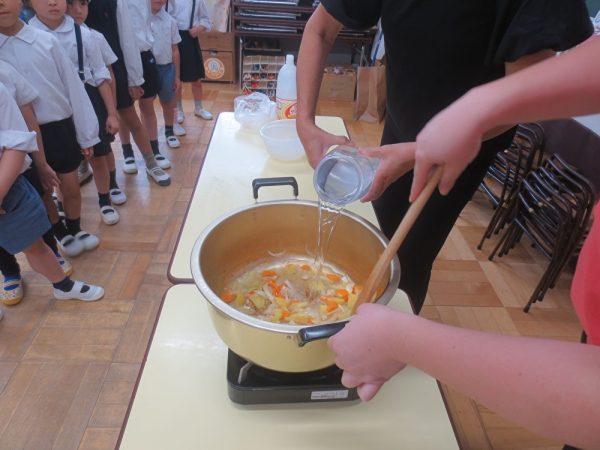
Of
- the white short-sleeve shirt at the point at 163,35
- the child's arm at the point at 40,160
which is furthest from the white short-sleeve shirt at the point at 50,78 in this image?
the white short-sleeve shirt at the point at 163,35

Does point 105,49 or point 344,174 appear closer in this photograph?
point 344,174

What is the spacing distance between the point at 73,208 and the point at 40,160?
41cm

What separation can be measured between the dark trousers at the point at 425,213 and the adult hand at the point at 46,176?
137 cm

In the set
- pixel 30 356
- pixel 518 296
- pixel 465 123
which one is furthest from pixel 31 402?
pixel 518 296

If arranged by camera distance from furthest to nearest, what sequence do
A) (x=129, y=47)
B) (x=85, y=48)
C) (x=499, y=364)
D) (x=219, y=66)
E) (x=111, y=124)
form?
(x=219, y=66) → (x=129, y=47) → (x=111, y=124) → (x=85, y=48) → (x=499, y=364)

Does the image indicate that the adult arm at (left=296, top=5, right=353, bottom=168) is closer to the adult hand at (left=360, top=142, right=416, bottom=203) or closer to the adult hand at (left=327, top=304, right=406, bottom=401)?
the adult hand at (left=360, top=142, right=416, bottom=203)

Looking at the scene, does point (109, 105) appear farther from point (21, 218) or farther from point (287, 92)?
point (287, 92)

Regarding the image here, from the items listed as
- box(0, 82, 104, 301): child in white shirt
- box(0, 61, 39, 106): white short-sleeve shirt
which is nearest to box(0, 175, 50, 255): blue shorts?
box(0, 82, 104, 301): child in white shirt

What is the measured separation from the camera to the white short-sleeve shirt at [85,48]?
1798 mm

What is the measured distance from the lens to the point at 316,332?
552 millimetres

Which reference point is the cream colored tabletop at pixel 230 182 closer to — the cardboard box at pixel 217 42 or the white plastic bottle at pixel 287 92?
the white plastic bottle at pixel 287 92

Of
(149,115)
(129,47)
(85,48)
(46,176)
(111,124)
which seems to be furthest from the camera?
(149,115)

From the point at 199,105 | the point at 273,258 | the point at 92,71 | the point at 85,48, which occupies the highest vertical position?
the point at 85,48

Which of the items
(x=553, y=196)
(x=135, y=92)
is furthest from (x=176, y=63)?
(x=553, y=196)
